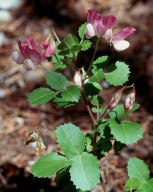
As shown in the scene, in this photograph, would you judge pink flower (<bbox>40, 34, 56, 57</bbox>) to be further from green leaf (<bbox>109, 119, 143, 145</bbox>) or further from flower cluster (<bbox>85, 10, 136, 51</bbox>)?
green leaf (<bbox>109, 119, 143, 145</bbox>)

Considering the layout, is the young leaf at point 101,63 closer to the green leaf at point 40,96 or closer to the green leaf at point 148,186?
the green leaf at point 40,96

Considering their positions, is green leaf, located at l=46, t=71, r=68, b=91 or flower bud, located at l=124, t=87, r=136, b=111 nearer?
flower bud, located at l=124, t=87, r=136, b=111

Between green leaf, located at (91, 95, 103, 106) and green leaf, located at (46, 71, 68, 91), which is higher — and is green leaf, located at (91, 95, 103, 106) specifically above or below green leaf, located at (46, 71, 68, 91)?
below

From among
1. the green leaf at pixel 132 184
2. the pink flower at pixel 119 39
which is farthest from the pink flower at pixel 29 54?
the green leaf at pixel 132 184

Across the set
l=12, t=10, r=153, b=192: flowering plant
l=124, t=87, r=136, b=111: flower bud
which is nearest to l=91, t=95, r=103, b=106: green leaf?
l=12, t=10, r=153, b=192: flowering plant

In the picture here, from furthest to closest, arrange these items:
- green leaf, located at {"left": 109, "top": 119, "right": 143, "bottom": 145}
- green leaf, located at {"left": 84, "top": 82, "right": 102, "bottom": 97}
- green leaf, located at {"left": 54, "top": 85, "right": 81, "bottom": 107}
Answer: green leaf, located at {"left": 84, "top": 82, "right": 102, "bottom": 97} < green leaf, located at {"left": 54, "top": 85, "right": 81, "bottom": 107} < green leaf, located at {"left": 109, "top": 119, "right": 143, "bottom": 145}

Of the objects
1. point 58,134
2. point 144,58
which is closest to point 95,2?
point 144,58

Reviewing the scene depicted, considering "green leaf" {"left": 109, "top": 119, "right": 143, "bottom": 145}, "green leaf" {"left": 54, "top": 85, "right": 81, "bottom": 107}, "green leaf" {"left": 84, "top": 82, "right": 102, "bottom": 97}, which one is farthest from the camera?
"green leaf" {"left": 84, "top": 82, "right": 102, "bottom": 97}

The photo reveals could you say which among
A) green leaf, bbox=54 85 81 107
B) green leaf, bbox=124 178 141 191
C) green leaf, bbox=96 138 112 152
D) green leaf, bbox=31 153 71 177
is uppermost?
green leaf, bbox=54 85 81 107

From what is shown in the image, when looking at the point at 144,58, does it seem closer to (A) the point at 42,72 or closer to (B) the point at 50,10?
(A) the point at 42,72
